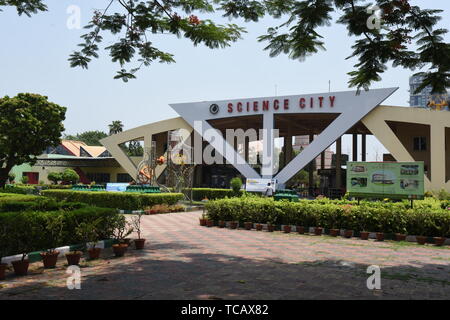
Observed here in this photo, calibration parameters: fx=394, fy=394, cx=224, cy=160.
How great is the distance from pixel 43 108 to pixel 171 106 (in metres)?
12.4

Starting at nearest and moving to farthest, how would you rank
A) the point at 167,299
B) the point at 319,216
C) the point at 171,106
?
1. the point at 167,299
2. the point at 319,216
3. the point at 171,106

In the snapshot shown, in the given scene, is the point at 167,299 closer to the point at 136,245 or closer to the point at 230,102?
the point at 136,245

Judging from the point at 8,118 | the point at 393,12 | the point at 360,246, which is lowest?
the point at 360,246

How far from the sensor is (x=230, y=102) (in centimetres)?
3638

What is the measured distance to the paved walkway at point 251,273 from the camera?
6086mm

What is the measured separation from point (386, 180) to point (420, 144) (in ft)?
74.1

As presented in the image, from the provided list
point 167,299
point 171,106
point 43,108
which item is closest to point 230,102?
point 171,106

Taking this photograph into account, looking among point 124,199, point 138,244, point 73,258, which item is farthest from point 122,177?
point 73,258

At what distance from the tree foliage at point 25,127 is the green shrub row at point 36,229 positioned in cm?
3045

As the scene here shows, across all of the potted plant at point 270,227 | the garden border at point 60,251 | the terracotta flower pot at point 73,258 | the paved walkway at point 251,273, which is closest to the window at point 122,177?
the potted plant at point 270,227

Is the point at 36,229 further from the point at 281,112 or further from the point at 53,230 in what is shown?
the point at 281,112

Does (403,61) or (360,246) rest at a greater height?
(403,61)

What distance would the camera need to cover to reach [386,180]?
54.5 ft
